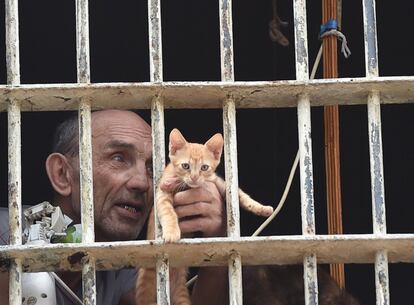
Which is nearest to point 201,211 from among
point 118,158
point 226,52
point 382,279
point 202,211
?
point 202,211

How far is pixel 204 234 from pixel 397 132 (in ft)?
5.25

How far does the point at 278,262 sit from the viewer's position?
4.17 m

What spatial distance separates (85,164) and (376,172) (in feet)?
2.40

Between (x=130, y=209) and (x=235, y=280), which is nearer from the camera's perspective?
(x=235, y=280)

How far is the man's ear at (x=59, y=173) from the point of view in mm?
5602

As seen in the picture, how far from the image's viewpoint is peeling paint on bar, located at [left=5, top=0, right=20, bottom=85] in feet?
13.6

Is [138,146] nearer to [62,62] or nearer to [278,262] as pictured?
[62,62]

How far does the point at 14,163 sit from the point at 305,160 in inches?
28.7

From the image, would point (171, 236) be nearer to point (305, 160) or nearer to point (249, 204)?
point (305, 160)

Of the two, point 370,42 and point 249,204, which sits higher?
point 370,42

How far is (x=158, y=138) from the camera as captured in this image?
Answer: 13.4ft

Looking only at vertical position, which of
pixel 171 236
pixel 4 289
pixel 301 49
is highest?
pixel 301 49

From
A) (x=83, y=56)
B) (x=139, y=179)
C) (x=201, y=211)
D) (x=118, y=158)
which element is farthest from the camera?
(x=118, y=158)

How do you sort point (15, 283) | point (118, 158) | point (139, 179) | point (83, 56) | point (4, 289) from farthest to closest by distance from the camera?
1. point (118, 158)
2. point (139, 179)
3. point (4, 289)
4. point (83, 56)
5. point (15, 283)
